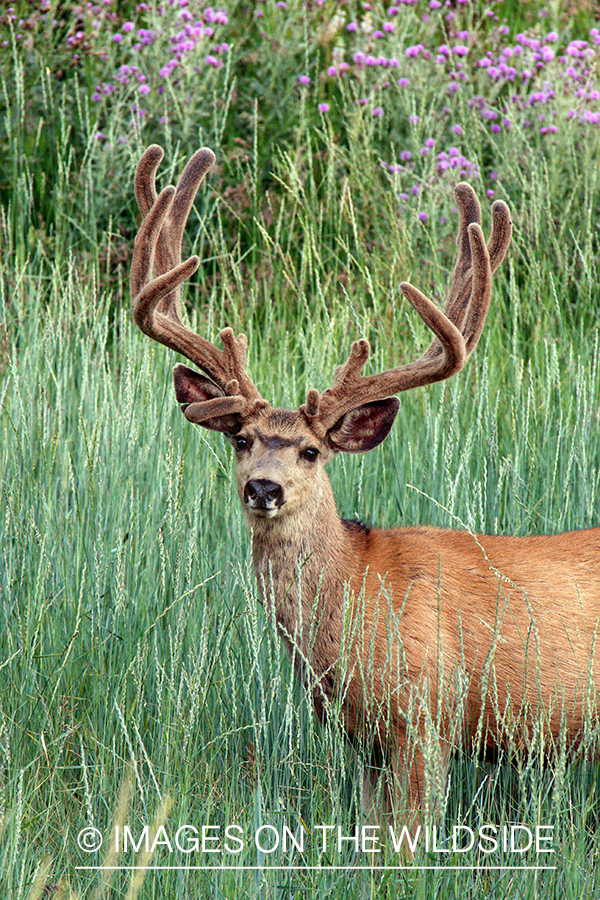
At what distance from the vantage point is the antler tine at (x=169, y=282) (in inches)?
138

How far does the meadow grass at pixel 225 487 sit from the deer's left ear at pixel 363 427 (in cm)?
39

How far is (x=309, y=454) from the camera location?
350 centimetres

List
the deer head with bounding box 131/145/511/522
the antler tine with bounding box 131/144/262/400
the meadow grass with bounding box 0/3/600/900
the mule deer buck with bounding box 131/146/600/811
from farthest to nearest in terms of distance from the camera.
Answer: the antler tine with bounding box 131/144/262/400, the deer head with bounding box 131/145/511/522, the mule deer buck with bounding box 131/146/600/811, the meadow grass with bounding box 0/3/600/900

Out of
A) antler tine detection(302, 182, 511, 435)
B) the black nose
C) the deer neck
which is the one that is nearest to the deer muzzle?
the black nose

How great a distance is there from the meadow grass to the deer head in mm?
281

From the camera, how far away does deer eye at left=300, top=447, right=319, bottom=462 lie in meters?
3.48

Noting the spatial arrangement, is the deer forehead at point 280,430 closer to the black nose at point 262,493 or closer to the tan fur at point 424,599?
the tan fur at point 424,599

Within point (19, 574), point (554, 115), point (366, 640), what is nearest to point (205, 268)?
point (554, 115)

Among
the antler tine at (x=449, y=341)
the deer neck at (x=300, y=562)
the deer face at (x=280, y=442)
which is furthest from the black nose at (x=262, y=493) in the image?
the antler tine at (x=449, y=341)

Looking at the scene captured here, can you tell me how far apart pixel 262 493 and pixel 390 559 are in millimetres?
544

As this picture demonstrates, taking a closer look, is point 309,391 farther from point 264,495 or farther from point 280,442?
point 264,495

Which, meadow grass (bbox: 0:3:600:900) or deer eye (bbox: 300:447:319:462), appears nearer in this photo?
meadow grass (bbox: 0:3:600:900)

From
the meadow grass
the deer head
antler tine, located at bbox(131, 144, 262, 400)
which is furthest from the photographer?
antler tine, located at bbox(131, 144, 262, 400)

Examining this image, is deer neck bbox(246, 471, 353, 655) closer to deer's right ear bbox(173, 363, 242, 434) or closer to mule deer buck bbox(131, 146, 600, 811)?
mule deer buck bbox(131, 146, 600, 811)
